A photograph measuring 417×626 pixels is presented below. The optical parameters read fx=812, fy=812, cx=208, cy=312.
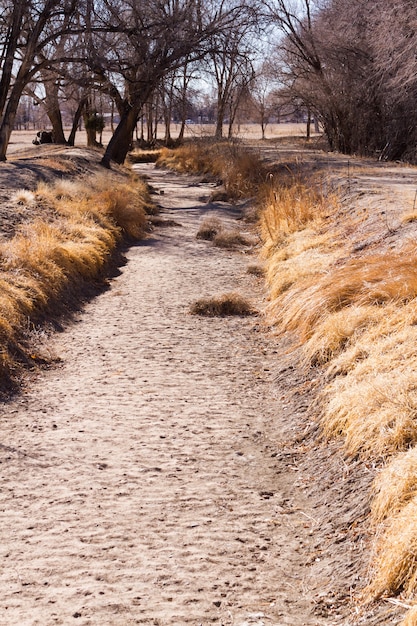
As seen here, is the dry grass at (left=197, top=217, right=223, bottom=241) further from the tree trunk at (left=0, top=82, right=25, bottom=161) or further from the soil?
the tree trunk at (left=0, top=82, right=25, bottom=161)

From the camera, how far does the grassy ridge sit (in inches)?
161

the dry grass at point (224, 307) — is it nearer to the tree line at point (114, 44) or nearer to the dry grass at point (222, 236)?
the dry grass at point (222, 236)

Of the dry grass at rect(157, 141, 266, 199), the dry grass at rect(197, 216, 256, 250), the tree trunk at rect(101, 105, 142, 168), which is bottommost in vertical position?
the dry grass at rect(197, 216, 256, 250)

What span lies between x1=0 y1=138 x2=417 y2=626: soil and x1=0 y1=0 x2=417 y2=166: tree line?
14263 millimetres

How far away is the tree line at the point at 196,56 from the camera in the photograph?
22156mm

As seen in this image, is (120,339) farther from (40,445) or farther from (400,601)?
(400,601)

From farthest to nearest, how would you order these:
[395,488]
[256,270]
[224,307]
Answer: [256,270] → [224,307] → [395,488]

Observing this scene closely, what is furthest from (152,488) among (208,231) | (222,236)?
(208,231)

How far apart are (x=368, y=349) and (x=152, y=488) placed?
2088 mm

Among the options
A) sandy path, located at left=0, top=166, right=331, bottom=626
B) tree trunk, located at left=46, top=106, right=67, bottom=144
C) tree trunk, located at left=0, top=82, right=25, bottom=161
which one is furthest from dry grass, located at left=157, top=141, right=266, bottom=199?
sandy path, located at left=0, top=166, right=331, bottom=626

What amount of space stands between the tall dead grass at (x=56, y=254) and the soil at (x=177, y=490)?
1.60ft

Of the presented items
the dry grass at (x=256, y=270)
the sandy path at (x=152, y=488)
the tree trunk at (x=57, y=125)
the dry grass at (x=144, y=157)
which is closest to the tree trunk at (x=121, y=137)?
the tree trunk at (x=57, y=125)

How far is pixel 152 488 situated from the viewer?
5633 mm

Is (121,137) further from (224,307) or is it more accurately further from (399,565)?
(399,565)
